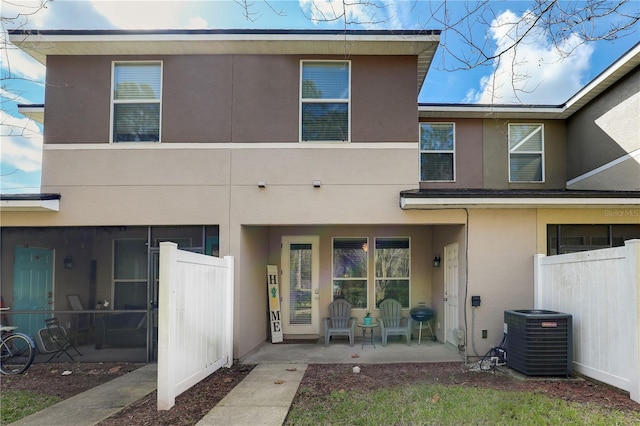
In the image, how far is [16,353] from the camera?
24.2 ft

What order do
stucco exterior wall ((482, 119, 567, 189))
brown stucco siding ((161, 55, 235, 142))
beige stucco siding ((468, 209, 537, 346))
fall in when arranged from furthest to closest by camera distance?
stucco exterior wall ((482, 119, 567, 189)) < brown stucco siding ((161, 55, 235, 142)) < beige stucco siding ((468, 209, 537, 346))

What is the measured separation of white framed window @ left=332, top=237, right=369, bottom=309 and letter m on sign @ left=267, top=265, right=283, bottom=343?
52.1 inches

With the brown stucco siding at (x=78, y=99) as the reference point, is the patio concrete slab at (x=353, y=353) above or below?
below

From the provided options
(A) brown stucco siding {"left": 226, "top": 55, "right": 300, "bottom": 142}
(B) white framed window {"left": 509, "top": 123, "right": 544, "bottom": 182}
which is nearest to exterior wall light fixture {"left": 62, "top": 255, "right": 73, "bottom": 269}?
(A) brown stucco siding {"left": 226, "top": 55, "right": 300, "bottom": 142}

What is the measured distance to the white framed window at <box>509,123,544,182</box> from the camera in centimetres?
1080

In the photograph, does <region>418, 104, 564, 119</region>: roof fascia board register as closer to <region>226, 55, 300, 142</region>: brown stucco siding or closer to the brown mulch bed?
<region>226, 55, 300, 142</region>: brown stucco siding

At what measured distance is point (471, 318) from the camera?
7.63m

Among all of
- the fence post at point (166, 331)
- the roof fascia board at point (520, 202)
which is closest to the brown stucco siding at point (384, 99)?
the roof fascia board at point (520, 202)

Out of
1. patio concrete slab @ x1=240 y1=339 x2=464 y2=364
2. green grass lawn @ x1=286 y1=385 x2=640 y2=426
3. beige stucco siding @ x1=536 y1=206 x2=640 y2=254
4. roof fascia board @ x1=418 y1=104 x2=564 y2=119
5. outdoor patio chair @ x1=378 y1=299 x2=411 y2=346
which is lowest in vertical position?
patio concrete slab @ x1=240 y1=339 x2=464 y2=364

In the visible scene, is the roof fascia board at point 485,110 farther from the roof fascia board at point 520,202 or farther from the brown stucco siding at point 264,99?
the brown stucco siding at point 264,99

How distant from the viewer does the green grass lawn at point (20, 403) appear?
5.22m

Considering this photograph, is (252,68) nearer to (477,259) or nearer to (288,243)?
(288,243)

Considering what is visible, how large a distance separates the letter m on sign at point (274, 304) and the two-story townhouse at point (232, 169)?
1.36m

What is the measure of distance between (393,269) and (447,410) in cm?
516
